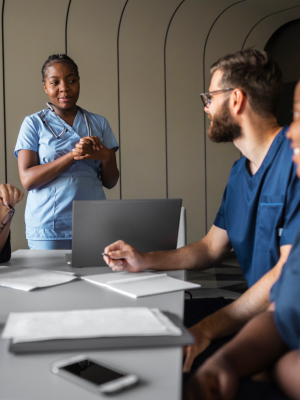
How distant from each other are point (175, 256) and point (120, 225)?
244mm

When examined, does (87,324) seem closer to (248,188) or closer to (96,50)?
(248,188)

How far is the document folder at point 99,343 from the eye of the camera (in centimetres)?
72

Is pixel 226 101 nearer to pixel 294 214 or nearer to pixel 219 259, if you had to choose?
pixel 294 214

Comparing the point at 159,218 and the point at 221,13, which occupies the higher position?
the point at 221,13

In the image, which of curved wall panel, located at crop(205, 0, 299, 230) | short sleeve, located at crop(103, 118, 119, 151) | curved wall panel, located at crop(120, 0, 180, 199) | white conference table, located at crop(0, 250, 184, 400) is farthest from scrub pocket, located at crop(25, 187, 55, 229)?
curved wall panel, located at crop(205, 0, 299, 230)

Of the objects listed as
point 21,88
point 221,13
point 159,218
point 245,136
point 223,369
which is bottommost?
point 223,369

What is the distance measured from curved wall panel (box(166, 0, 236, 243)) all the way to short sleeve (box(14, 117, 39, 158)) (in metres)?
3.06

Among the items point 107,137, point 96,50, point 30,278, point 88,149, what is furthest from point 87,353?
point 96,50

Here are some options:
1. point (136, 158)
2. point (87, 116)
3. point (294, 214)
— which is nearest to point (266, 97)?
point (294, 214)

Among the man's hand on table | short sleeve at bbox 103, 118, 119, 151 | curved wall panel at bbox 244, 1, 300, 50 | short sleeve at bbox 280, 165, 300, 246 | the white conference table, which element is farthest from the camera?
curved wall panel at bbox 244, 1, 300, 50

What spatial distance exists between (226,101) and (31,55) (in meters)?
2.89

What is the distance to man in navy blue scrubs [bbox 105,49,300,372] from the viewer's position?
4.28 feet

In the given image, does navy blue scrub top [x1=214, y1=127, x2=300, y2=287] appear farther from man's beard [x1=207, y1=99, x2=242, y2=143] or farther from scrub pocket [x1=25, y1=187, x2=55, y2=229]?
scrub pocket [x1=25, y1=187, x2=55, y2=229]

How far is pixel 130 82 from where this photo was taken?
15.6ft
